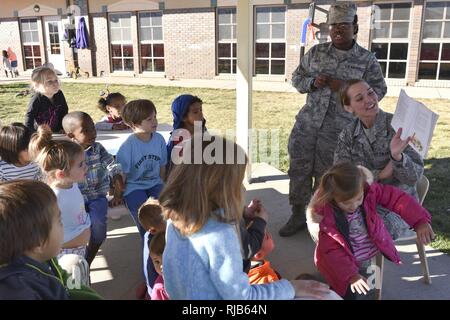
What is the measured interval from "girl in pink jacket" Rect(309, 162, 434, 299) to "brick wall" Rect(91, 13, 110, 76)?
1659 cm

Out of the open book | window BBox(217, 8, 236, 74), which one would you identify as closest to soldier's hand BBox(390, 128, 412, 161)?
the open book

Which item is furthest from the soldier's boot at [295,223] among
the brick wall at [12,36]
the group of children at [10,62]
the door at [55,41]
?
the brick wall at [12,36]

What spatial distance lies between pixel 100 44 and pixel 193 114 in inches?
609

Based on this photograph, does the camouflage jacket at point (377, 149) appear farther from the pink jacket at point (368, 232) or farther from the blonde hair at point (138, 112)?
the blonde hair at point (138, 112)

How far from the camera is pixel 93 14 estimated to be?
1722 cm

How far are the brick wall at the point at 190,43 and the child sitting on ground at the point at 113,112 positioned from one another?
11.2 metres

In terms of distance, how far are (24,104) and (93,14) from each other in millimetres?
7022

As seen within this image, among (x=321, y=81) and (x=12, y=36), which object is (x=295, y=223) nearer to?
(x=321, y=81)

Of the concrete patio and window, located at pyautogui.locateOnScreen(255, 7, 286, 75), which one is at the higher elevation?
window, located at pyautogui.locateOnScreen(255, 7, 286, 75)

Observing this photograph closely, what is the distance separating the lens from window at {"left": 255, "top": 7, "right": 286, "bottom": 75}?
14492 millimetres

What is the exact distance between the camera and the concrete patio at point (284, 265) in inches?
116

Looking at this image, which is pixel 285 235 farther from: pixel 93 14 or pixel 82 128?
pixel 93 14

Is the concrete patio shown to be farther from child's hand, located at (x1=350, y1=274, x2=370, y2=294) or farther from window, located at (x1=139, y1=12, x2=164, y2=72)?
window, located at (x1=139, y1=12, x2=164, y2=72)
